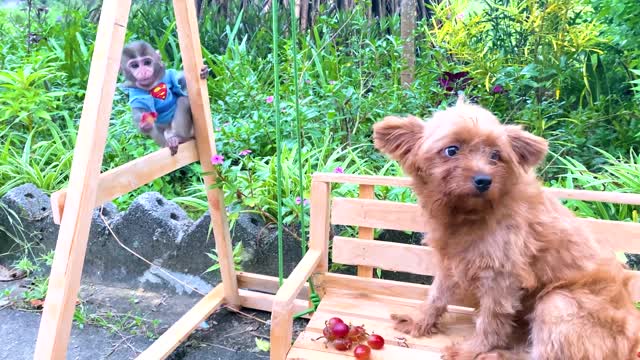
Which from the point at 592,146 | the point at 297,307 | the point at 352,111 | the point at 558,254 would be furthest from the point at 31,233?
the point at 592,146

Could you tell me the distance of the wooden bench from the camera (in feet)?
7.50

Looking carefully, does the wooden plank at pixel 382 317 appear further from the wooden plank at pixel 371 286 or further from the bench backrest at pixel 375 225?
the bench backrest at pixel 375 225

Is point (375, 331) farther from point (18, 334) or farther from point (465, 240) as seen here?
point (18, 334)

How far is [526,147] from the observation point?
1984 mm

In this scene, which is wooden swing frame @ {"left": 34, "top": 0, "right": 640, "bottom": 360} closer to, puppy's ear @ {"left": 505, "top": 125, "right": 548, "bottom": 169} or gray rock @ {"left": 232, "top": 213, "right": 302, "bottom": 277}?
gray rock @ {"left": 232, "top": 213, "right": 302, "bottom": 277}

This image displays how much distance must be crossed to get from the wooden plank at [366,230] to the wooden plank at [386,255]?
0.12ft

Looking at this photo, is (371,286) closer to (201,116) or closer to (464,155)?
(464,155)

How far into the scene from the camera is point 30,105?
4.27 m

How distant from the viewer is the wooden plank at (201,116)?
2.58 metres

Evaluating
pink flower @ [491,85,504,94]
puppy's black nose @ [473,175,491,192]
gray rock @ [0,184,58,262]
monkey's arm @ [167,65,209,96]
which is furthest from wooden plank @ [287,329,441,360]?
gray rock @ [0,184,58,262]

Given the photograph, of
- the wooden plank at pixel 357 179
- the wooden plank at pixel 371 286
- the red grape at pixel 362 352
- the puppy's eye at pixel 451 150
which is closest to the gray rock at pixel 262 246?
the wooden plank at pixel 371 286

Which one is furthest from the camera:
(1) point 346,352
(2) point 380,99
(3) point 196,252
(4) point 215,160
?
(2) point 380,99

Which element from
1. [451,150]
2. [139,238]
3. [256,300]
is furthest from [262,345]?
[451,150]

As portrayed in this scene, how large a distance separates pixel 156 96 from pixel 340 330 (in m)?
1.30
